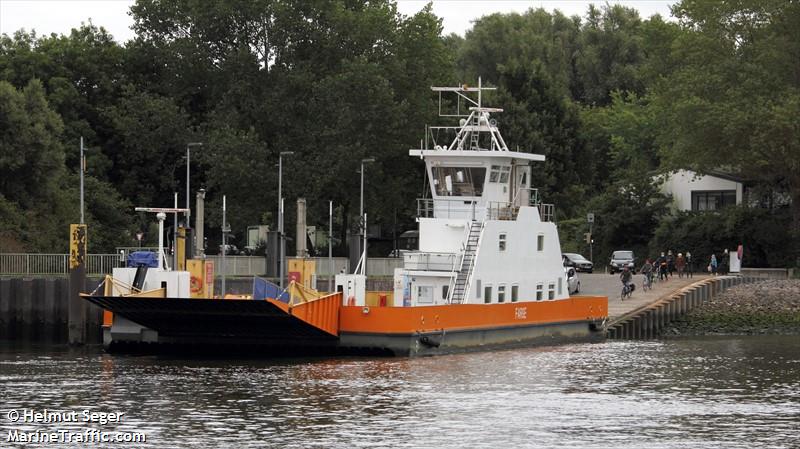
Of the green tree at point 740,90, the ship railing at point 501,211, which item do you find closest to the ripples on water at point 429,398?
the ship railing at point 501,211

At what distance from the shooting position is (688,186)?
294 ft

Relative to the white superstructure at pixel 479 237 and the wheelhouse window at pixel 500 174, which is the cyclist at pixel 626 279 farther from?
the wheelhouse window at pixel 500 174

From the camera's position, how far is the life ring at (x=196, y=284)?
46.4 m

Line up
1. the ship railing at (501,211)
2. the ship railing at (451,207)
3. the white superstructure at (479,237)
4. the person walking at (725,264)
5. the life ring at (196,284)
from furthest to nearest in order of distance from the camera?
the person walking at (725,264), the ship railing at (451,207), the ship railing at (501,211), the white superstructure at (479,237), the life ring at (196,284)

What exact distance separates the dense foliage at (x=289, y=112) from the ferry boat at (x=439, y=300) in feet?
64.3

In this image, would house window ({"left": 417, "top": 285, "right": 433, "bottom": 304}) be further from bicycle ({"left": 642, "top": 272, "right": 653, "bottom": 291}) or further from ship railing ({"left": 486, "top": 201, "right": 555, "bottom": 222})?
bicycle ({"left": 642, "top": 272, "right": 653, "bottom": 291})

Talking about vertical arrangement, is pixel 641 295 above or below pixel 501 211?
below

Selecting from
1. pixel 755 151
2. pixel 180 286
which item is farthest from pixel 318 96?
pixel 180 286

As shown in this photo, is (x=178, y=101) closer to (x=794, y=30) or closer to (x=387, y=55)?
(x=387, y=55)

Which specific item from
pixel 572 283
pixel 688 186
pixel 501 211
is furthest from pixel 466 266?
pixel 688 186

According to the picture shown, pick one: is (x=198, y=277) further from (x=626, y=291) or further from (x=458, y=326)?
(x=626, y=291)

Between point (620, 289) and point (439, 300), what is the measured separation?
20882 millimetres

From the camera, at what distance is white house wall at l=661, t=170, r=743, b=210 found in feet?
289

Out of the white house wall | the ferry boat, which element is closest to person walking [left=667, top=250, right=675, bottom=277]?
the white house wall
